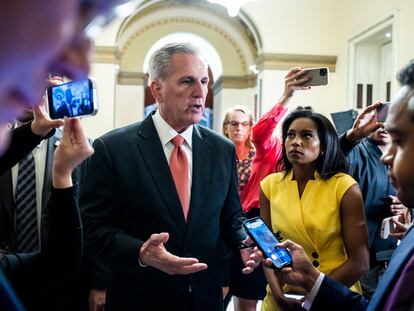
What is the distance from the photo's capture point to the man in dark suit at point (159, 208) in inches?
75.9

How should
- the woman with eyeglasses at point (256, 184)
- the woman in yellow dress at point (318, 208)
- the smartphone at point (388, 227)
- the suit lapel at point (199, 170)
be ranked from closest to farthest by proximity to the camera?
1. the suit lapel at point (199, 170)
2. the woman in yellow dress at point (318, 208)
3. the smartphone at point (388, 227)
4. the woman with eyeglasses at point (256, 184)

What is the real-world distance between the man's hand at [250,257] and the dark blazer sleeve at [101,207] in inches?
16.7

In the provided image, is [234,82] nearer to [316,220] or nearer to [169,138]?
[316,220]

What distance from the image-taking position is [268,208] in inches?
102

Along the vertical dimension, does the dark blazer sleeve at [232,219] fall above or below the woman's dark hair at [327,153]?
below

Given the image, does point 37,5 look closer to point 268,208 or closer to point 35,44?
point 35,44

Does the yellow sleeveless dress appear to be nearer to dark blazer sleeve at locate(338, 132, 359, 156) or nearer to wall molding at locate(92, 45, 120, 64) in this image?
dark blazer sleeve at locate(338, 132, 359, 156)

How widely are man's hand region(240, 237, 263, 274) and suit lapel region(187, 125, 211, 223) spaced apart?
26cm

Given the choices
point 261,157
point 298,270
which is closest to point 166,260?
point 298,270

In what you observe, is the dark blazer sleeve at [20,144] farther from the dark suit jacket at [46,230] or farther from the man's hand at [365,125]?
the man's hand at [365,125]

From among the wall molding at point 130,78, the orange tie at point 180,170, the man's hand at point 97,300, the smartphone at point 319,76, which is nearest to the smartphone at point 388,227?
the smartphone at point 319,76

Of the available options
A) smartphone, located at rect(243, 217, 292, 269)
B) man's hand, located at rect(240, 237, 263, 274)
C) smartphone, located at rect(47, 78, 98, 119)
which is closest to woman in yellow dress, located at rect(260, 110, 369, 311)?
man's hand, located at rect(240, 237, 263, 274)

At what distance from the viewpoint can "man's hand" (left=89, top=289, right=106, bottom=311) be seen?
2371 mm

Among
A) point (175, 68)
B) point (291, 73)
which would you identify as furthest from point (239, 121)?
point (175, 68)
